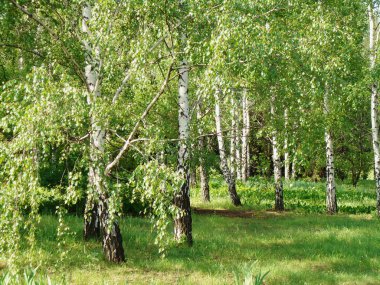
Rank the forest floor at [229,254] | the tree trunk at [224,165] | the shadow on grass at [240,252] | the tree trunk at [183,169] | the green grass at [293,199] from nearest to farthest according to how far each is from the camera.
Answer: the forest floor at [229,254] → the shadow on grass at [240,252] → the tree trunk at [183,169] → the green grass at [293,199] → the tree trunk at [224,165]

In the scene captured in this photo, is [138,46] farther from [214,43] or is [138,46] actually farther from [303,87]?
[303,87]

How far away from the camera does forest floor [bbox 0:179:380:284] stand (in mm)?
7648

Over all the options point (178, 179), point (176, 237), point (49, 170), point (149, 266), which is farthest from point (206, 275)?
point (49, 170)

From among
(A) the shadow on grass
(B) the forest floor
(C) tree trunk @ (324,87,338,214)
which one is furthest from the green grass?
(A) the shadow on grass

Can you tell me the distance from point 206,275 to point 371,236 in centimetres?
558

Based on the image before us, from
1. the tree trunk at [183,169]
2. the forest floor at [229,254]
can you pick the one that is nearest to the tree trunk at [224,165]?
the forest floor at [229,254]

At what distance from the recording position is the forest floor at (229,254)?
7.65 metres

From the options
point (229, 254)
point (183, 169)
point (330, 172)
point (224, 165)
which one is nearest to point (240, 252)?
point (229, 254)

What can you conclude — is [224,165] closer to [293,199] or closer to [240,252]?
[293,199]

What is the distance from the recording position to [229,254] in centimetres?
954

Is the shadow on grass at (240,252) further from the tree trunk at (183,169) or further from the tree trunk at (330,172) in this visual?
the tree trunk at (330,172)

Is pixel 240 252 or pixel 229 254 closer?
pixel 229 254

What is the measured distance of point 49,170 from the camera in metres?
13.1

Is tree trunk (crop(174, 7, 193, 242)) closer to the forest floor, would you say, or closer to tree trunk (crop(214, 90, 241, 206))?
the forest floor
